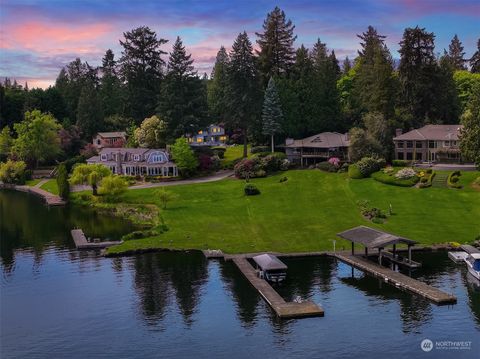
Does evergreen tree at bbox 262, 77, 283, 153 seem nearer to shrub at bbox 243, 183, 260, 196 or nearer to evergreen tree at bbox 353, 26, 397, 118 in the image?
evergreen tree at bbox 353, 26, 397, 118

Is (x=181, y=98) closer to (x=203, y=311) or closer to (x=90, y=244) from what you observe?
(x=90, y=244)

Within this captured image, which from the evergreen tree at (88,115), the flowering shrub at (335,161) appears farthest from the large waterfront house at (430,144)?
the evergreen tree at (88,115)

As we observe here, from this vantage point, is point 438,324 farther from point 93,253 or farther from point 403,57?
point 403,57

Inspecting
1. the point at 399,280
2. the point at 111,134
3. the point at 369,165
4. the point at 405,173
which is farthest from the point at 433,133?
the point at 111,134

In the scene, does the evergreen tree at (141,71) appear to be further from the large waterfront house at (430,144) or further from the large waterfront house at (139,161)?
the large waterfront house at (430,144)

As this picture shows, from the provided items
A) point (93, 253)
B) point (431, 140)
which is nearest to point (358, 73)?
point (431, 140)

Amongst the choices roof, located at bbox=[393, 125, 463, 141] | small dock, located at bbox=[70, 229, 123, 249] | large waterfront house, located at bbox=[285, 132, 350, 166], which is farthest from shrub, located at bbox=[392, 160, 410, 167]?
small dock, located at bbox=[70, 229, 123, 249]
